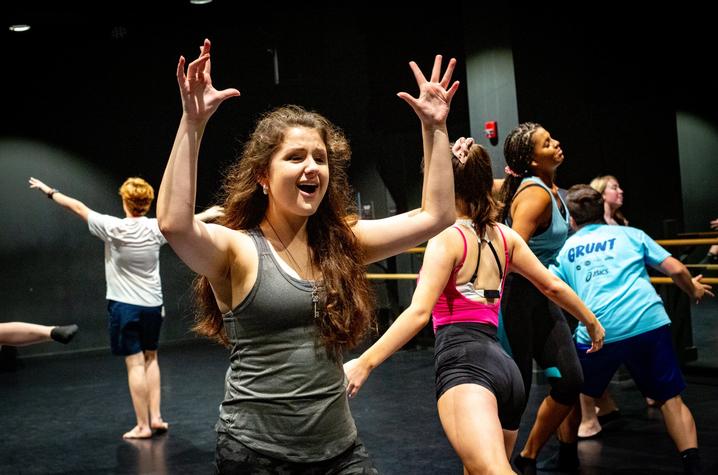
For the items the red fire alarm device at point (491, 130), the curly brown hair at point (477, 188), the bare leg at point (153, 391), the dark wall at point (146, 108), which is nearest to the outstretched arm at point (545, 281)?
the curly brown hair at point (477, 188)

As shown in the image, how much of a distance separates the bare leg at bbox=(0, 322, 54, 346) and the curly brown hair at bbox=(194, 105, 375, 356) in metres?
2.76

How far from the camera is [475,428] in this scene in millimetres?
2777

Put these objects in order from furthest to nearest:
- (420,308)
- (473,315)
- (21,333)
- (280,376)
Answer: (21,333)
(473,315)
(420,308)
(280,376)

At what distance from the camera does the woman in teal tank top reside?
3.77 m

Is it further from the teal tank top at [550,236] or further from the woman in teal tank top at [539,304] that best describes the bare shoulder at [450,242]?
the teal tank top at [550,236]

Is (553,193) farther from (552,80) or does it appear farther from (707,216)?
(707,216)

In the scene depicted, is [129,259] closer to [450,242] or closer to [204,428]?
[204,428]

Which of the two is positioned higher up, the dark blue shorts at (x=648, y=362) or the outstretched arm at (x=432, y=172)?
the outstretched arm at (x=432, y=172)

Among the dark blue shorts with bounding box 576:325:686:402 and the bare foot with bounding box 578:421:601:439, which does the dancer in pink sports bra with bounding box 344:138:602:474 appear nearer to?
the dark blue shorts with bounding box 576:325:686:402

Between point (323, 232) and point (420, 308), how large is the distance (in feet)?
2.78

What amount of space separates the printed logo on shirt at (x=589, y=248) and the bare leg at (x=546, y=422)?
0.85 m

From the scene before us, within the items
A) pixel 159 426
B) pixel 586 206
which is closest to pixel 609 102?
pixel 586 206

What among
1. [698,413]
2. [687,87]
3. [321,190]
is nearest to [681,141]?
[687,87]

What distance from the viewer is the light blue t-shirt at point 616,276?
165 inches
